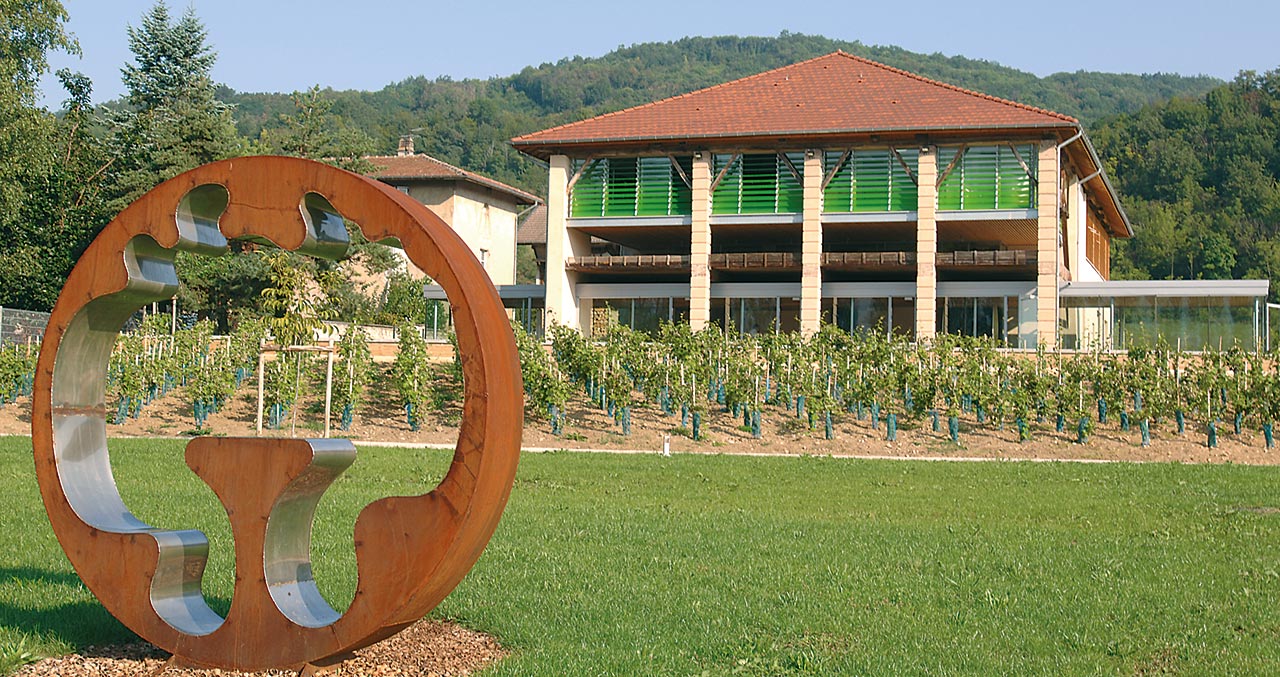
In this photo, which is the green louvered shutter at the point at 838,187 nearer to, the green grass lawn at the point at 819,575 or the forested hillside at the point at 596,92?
the green grass lawn at the point at 819,575

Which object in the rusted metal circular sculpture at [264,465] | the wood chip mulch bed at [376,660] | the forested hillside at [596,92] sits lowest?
the wood chip mulch bed at [376,660]

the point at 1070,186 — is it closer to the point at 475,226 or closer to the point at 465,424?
the point at 475,226

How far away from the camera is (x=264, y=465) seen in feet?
22.4

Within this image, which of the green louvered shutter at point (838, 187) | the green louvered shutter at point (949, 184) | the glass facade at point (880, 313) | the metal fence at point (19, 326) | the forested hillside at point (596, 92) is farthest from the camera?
the forested hillside at point (596, 92)

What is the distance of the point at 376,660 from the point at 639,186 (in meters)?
33.5

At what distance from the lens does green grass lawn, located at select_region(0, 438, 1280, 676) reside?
7.08 m

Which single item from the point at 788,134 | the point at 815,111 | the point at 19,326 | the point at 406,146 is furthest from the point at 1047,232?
the point at 406,146

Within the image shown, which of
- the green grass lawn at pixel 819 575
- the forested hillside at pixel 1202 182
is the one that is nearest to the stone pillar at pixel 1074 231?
the green grass lawn at pixel 819 575

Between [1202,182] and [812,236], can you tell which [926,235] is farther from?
[1202,182]

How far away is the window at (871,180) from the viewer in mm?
37781

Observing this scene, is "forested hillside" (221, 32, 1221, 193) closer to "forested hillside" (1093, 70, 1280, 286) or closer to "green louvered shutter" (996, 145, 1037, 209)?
"forested hillside" (1093, 70, 1280, 286)

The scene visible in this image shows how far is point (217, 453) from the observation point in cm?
696

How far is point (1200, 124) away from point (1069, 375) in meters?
74.5

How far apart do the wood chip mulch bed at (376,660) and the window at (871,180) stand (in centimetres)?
3200
